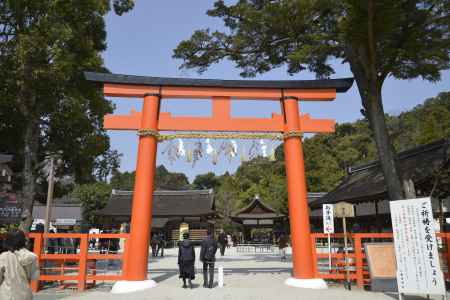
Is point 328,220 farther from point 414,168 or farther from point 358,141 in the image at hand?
point 358,141

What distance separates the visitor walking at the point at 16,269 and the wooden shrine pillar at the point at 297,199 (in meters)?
6.22

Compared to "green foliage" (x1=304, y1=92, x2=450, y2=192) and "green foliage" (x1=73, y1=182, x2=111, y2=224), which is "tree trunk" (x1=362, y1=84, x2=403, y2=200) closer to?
"green foliage" (x1=304, y1=92, x2=450, y2=192)

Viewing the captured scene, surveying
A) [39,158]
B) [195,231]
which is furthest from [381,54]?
[195,231]

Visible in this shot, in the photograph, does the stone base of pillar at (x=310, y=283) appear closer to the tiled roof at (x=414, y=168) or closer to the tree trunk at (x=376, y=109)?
the tree trunk at (x=376, y=109)

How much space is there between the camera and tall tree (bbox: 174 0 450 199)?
344 inches

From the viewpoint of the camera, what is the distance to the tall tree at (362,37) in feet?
28.6

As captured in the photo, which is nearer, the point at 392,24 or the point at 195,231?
the point at 392,24

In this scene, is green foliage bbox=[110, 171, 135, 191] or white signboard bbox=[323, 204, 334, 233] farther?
green foliage bbox=[110, 171, 135, 191]

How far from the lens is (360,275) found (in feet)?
27.6

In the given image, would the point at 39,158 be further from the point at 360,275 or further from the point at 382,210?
the point at 382,210

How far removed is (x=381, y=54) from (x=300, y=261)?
20.3 feet

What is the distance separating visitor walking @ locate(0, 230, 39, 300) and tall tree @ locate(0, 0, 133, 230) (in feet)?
24.7

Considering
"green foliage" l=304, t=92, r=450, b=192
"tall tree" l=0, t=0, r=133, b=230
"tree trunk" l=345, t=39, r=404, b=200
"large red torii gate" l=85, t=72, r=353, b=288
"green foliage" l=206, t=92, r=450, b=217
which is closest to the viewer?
"large red torii gate" l=85, t=72, r=353, b=288

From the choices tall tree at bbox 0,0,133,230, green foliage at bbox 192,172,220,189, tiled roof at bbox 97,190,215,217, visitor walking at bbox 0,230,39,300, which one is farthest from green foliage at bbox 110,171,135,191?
visitor walking at bbox 0,230,39,300
